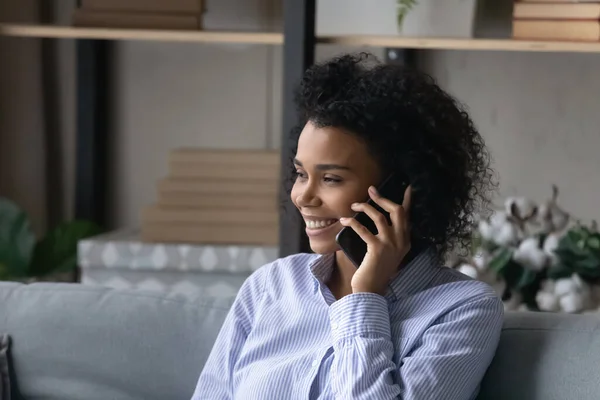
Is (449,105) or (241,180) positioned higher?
(449,105)

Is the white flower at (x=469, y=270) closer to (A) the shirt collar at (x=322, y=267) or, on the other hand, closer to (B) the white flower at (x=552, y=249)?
(B) the white flower at (x=552, y=249)

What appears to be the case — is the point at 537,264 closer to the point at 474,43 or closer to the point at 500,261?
the point at 500,261

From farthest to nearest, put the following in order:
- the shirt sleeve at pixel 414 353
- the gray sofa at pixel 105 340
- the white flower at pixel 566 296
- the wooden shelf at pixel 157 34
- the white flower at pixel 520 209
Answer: the wooden shelf at pixel 157 34, the white flower at pixel 520 209, the white flower at pixel 566 296, the gray sofa at pixel 105 340, the shirt sleeve at pixel 414 353

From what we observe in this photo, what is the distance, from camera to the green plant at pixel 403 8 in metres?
2.36

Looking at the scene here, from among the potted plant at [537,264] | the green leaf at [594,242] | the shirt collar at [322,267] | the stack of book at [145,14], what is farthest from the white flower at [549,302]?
the stack of book at [145,14]

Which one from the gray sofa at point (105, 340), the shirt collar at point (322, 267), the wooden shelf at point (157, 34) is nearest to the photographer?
the shirt collar at point (322, 267)

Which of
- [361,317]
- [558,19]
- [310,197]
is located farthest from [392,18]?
[361,317]

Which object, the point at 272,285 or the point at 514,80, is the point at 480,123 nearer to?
the point at 514,80

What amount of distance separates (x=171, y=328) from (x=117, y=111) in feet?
4.12

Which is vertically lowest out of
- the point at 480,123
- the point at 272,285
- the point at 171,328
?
the point at 171,328

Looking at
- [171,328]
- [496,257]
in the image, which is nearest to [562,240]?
[496,257]

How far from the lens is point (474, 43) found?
2.17 m

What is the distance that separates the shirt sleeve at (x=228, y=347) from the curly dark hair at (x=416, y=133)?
0.31 meters

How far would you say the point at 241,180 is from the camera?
244 cm
